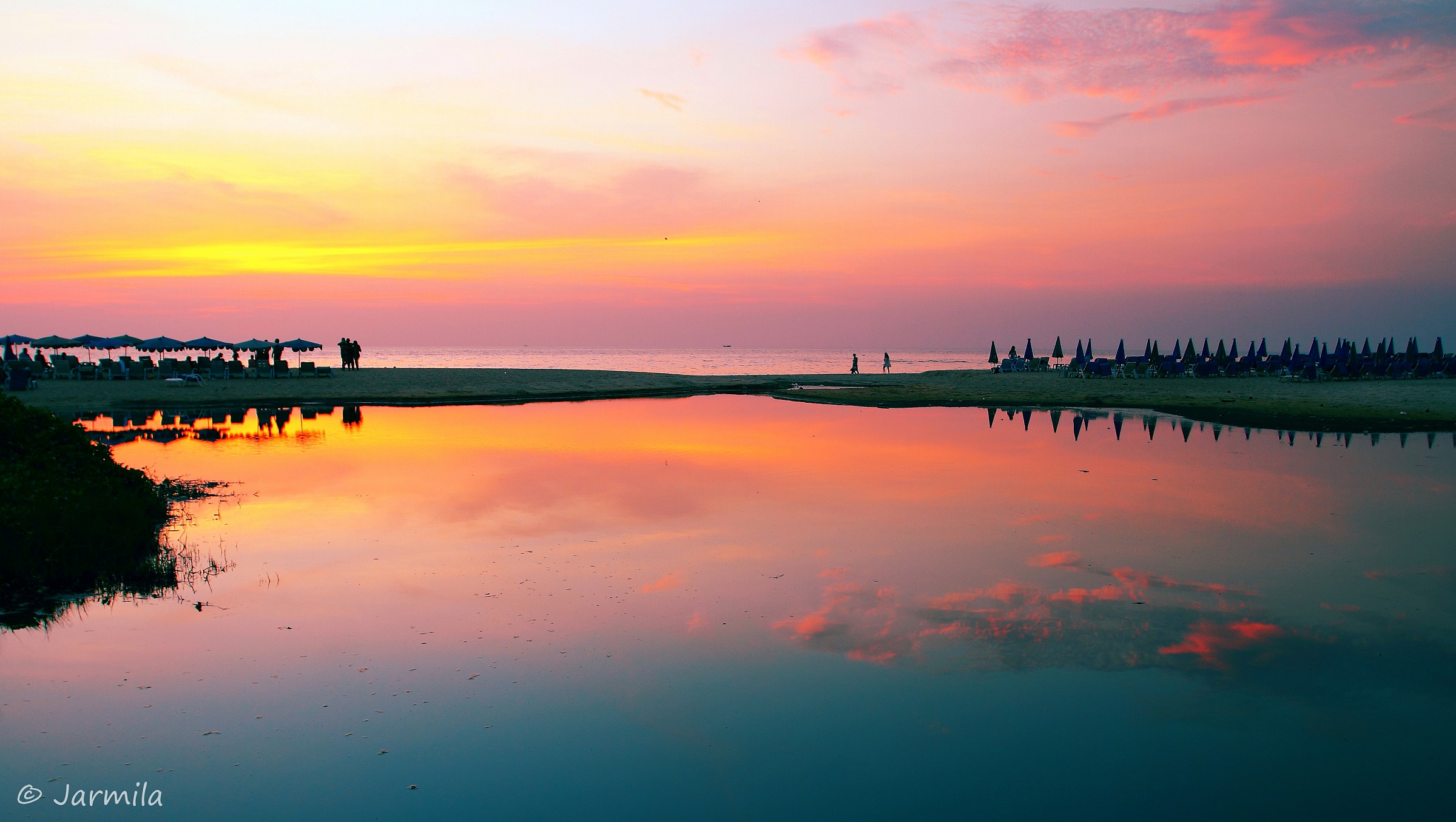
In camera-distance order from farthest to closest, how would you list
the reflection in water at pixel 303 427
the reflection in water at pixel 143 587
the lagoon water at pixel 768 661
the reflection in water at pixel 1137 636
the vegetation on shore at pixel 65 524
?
the reflection in water at pixel 303 427
the vegetation on shore at pixel 65 524
the reflection in water at pixel 143 587
the reflection in water at pixel 1137 636
the lagoon water at pixel 768 661

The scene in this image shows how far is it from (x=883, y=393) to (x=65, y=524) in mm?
39389

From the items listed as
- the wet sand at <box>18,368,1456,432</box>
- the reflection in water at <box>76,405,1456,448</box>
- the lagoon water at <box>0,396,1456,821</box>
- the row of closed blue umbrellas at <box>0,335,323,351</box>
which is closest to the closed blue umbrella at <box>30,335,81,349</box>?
the row of closed blue umbrellas at <box>0,335,323,351</box>

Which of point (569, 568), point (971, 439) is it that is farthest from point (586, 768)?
point (971, 439)

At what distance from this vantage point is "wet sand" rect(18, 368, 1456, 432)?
34094mm

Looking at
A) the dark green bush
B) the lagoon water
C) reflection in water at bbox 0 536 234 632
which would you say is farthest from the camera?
the dark green bush

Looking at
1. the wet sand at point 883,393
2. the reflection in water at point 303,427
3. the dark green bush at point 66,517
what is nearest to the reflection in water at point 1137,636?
the dark green bush at point 66,517

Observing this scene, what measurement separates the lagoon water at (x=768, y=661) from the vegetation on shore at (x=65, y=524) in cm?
81

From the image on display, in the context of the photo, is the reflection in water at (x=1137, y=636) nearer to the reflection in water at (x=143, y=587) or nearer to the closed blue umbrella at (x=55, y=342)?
the reflection in water at (x=143, y=587)

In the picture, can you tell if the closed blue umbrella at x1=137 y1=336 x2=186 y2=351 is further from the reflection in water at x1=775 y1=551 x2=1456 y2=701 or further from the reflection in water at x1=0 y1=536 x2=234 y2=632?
the reflection in water at x1=775 y1=551 x2=1456 y2=701

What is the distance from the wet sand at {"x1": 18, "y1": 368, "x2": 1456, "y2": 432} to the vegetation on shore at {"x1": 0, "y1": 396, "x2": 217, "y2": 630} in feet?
83.4

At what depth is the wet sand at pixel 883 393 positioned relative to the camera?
1342 inches

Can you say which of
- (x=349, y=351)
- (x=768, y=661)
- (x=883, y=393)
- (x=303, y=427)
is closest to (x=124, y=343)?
(x=349, y=351)

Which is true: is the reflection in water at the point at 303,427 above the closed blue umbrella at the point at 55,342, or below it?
below

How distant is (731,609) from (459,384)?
43531mm
